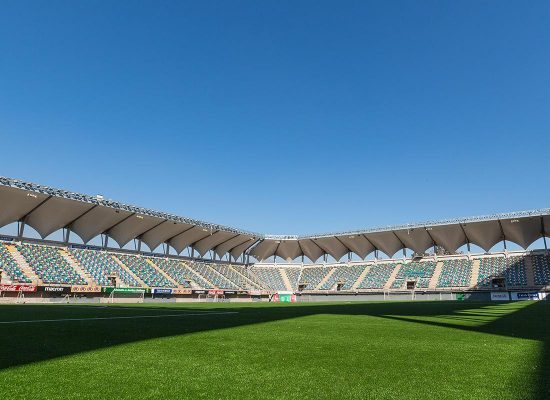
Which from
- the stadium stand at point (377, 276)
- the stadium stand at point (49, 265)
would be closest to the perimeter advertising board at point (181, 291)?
the stadium stand at point (49, 265)

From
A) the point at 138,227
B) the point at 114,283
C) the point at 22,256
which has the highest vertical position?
the point at 138,227

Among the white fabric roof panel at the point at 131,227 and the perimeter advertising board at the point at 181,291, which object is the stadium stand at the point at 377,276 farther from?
the white fabric roof panel at the point at 131,227

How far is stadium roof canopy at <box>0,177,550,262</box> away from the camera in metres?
42.3

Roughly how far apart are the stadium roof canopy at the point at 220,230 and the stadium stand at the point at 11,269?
4800 mm

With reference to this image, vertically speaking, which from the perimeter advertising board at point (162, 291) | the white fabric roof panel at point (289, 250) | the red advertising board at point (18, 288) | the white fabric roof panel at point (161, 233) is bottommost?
the perimeter advertising board at point (162, 291)

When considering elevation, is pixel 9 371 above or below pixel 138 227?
below

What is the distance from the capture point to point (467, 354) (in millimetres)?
6137

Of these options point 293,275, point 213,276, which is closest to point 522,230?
point 293,275

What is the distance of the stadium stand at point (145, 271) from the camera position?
50188 mm

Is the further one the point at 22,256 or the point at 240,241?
the point at 240,241

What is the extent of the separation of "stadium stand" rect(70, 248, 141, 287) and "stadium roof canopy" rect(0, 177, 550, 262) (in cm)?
265

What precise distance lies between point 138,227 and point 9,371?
171 ft

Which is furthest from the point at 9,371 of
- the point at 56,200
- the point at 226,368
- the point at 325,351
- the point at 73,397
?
the point at 56,200

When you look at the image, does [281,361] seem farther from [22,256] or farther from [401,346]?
[22,256]
